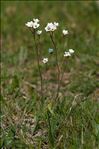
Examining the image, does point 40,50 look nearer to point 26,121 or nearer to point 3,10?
point 3,10

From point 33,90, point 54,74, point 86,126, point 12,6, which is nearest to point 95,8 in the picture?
point 12,6

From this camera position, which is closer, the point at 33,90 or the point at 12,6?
the point at 33,90

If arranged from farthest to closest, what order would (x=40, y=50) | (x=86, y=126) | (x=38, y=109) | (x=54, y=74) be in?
(x=40, y=50) → (x=54, y=74) → (x=38, y=109) → (x=86, y=126)

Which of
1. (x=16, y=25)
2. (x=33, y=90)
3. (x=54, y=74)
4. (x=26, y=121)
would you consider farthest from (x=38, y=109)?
(x=16, y=25)

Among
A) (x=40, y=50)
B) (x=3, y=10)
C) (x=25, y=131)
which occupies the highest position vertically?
(x=3, y=10)

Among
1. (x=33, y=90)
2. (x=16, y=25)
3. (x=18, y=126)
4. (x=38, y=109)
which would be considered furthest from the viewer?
(x=16, y=25)

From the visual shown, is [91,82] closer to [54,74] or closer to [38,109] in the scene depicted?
[54,74]

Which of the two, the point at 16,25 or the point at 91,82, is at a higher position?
the point at 16,25
